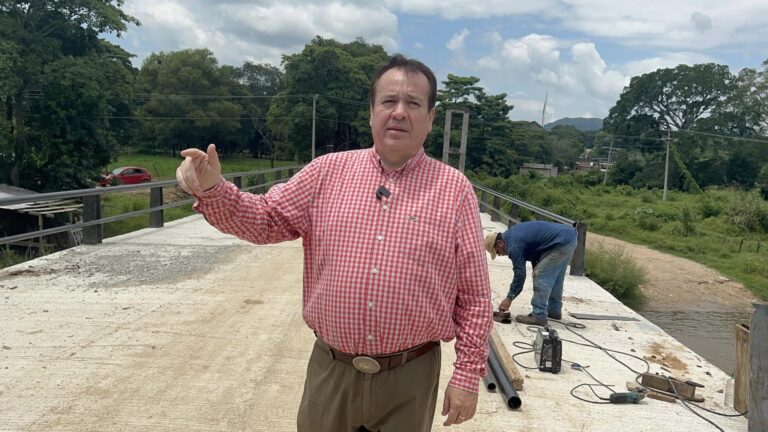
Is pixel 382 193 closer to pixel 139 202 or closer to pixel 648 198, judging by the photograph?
pixel 139 202

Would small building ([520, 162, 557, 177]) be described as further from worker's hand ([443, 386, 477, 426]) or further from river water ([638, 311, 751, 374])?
worker's hand ([443, 386, 477, 426])

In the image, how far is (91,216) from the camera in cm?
721

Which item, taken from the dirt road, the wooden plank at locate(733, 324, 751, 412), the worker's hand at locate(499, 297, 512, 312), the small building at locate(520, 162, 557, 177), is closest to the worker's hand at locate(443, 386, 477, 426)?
the wooden plank at locate(733, 324, 751, 412)

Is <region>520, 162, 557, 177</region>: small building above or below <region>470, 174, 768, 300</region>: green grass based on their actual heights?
above

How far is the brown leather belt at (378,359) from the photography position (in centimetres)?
178

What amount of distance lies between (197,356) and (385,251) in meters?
2.71

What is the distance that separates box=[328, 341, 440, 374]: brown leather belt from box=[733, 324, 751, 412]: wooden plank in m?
2.65

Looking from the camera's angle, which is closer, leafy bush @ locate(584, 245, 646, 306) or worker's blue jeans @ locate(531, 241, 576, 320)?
worker's blue jeans @ locate(531, 241, 576, 320)

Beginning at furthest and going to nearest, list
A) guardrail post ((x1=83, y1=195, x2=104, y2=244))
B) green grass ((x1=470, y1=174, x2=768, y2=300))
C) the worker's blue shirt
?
green grass ((x1=470, y1=174, x2=768, y2=300))
guardrail post ((x1=83, y1=195, x2=104, y2=244))
the worker's blue shirt

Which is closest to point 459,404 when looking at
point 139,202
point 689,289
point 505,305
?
point 505,305

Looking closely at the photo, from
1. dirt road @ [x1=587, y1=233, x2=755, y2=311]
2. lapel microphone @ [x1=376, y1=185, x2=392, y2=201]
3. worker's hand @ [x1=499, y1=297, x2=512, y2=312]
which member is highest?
lapel microphone @ [x1=376, y1=185, x2=392, y2=201]

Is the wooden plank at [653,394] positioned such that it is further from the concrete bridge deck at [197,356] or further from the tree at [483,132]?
the tree at [483,132]

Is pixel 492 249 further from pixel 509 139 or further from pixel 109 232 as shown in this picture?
pixel 509 139

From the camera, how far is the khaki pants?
179 cm
